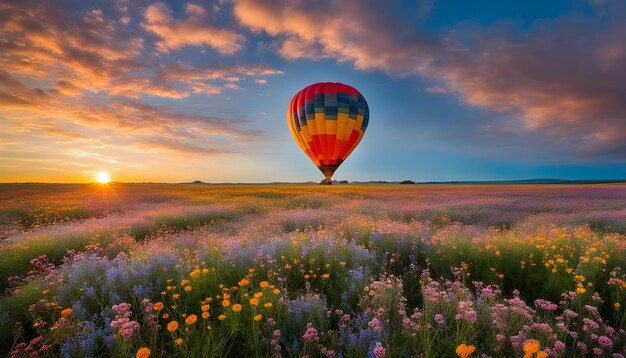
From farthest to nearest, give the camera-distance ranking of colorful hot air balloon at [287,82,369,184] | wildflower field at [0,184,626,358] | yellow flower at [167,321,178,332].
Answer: colorful hot air balloon at [287,82,369,184] → wildflower field at [0,184,626,358] → yellow flower at [167,321,178,332]

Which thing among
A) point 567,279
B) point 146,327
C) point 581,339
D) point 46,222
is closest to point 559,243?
point 567,279

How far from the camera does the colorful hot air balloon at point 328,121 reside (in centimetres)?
2417

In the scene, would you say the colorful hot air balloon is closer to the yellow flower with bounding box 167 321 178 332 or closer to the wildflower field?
the wildflower field

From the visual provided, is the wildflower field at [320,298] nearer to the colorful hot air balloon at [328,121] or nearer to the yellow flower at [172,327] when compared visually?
the yellow flower at [172,327]

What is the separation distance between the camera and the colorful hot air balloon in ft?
79.3

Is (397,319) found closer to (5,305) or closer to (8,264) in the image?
(5,305)

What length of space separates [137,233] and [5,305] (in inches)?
332

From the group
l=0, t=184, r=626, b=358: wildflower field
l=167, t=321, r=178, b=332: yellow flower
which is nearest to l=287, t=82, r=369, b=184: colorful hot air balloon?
l=0, t=184, r=626, b=358: wildflower field

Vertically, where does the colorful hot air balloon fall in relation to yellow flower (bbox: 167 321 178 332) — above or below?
above

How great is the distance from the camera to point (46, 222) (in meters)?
15.7

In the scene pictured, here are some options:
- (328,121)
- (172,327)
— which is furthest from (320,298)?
(328,121)

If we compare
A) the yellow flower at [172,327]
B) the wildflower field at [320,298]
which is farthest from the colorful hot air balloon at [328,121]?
the yellow flower at [172,327]

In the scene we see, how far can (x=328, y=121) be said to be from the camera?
2414 cm

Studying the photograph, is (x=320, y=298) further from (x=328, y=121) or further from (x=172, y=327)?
(x=328, y=121)
